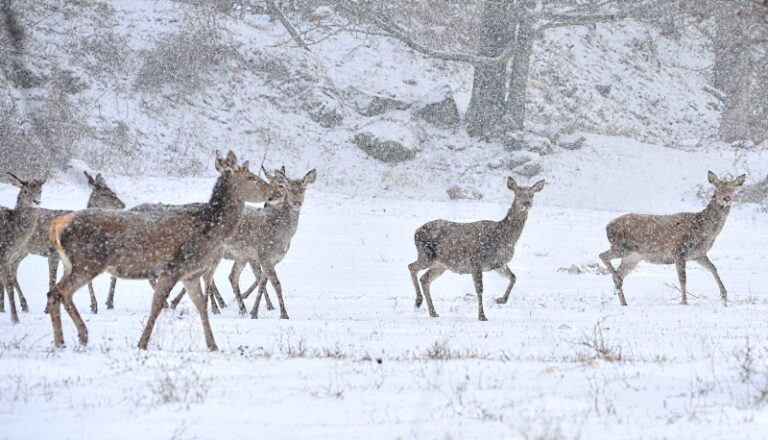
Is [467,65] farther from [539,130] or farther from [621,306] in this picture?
[621,306]

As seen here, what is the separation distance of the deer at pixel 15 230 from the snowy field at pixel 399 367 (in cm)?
48

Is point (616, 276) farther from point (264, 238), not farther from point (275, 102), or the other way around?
point (275, 102)

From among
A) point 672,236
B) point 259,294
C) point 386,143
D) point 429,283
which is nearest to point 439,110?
point 386,143

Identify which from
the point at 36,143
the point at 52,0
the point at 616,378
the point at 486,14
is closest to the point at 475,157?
the point at 486,14

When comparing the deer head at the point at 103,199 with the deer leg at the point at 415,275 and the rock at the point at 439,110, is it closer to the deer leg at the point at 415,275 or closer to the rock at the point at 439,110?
the deer leg at the point at 415,275

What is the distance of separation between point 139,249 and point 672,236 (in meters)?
9.06

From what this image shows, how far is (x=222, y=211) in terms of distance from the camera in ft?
28.6

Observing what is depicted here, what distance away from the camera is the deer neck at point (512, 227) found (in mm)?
12148

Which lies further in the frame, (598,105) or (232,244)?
(598,105)

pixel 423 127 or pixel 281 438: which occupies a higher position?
pixel 423 127

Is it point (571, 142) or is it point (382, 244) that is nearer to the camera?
point (382, 244)

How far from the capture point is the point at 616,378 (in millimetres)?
6648

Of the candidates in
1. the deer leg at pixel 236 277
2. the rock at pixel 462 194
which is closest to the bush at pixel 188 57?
the rock at pixel 462 194

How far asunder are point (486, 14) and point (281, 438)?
26.6 metres
